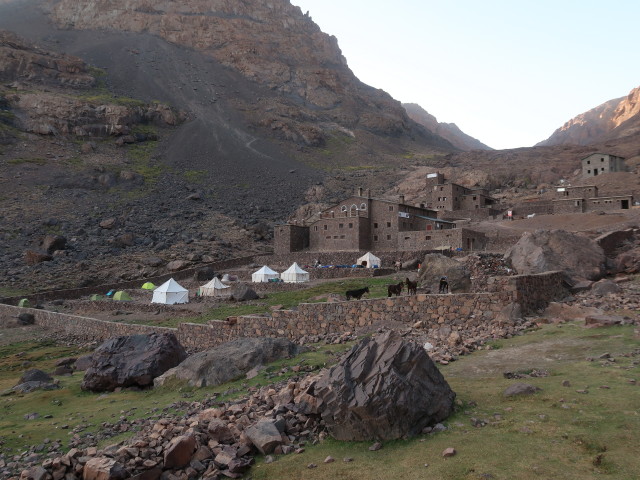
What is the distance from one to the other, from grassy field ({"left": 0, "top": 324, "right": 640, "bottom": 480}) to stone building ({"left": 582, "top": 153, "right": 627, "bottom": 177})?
81.0 metres

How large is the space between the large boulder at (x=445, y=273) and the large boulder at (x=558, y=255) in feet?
7.97

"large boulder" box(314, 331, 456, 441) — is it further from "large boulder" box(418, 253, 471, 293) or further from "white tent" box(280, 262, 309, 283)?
"white tent" box(280, 262, 309, 283)

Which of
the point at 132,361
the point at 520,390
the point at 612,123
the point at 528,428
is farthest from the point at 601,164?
the point at 612,123

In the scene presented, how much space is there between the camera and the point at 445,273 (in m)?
23.8

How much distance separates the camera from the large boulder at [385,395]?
9289mm

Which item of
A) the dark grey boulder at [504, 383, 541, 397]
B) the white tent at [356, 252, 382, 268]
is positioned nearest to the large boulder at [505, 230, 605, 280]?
the dark grey boulder at [504, 383, 541, 397]

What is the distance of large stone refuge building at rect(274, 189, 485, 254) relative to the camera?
59.4 m

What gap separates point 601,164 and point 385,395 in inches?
3499

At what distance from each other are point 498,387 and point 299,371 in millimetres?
6036

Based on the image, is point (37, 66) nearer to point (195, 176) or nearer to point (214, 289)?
point (195, 176)

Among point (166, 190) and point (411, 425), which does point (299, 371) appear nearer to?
point (411, 425)

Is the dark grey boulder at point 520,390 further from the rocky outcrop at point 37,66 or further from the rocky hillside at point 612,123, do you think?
the rocky hillside at point 612,123

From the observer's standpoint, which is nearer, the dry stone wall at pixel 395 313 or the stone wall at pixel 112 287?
the dry stone wall at pixel 395 313

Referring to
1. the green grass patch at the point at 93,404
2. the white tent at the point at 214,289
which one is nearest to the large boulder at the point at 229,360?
the green grass patch at the point at 93,404
